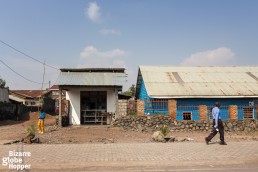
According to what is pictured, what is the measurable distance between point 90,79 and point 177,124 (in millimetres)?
7282

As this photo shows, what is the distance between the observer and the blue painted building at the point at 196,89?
23.2 m

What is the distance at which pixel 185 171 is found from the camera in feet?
26.2

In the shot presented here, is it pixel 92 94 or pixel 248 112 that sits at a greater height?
pixel 92 94

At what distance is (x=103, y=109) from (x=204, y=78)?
9251 mm

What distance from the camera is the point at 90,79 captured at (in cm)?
2306

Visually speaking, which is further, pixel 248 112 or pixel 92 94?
pixel 92 94

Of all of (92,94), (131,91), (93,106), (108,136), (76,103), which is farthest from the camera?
(131,91)

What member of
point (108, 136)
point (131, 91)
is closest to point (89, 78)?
point (108, 136)

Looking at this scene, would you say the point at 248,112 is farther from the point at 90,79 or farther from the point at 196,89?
the point at 90,79

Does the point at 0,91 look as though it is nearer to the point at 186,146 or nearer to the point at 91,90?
the point at 91,90

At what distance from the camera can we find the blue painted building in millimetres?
23172

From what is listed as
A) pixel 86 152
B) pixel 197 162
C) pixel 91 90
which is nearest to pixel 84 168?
pixel 86 152

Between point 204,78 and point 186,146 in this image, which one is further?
point 204,78

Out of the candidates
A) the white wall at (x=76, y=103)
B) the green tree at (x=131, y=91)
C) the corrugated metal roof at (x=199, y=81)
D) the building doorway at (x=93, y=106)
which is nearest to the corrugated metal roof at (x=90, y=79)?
the white wall at (x=76, y=103)
